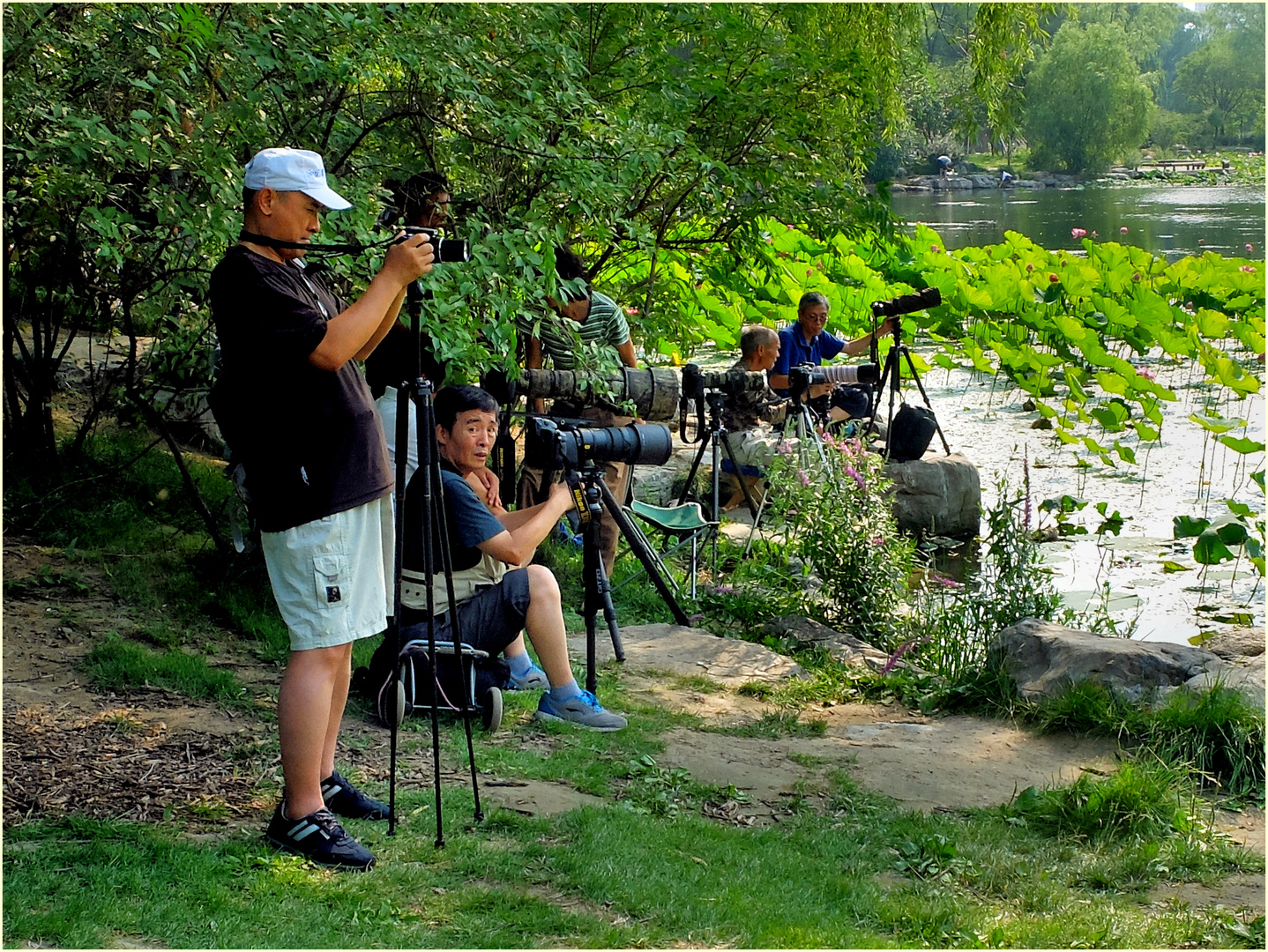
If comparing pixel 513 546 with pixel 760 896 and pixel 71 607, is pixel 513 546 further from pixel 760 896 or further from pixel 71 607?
pixel 71 607

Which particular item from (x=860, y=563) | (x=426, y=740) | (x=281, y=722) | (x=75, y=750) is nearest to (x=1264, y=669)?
(x=860, y=563)

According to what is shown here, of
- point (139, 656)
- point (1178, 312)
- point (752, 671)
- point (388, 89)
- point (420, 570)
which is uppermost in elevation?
point (388, 89)

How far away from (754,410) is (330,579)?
372 centimetres

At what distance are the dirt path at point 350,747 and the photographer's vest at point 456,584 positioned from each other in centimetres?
37

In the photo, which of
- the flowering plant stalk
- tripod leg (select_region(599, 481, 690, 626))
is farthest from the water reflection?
tripod leg (select_region(599, 481, 690, 626))

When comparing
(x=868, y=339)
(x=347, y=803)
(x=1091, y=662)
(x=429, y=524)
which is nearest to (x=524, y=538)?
(x=429, y=524)

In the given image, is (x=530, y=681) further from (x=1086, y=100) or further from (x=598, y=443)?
(x=1086, y=100)

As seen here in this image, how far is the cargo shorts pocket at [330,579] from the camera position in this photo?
2564mm

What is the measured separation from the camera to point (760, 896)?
2.68m

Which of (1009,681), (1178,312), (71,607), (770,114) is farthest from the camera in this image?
(1178,312)

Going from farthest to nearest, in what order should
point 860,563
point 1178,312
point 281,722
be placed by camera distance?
point 1178,312, point 860,563, point 281,722

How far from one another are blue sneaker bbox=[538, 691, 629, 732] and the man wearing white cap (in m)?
1.14

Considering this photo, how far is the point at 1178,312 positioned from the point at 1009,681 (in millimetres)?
7271

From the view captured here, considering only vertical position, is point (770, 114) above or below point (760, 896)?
above
